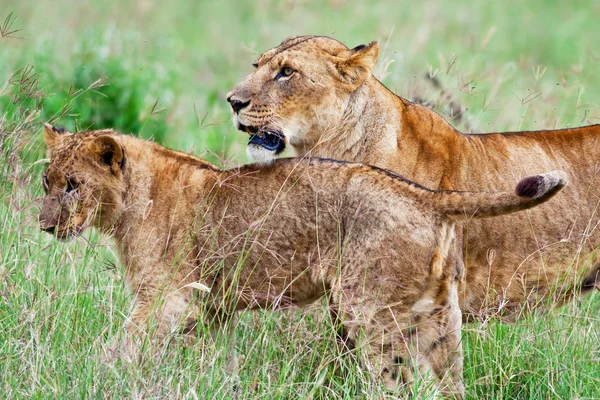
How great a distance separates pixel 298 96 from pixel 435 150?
0.69 meters

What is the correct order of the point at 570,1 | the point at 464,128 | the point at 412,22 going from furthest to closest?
the point at 570,1
the point at 412,22
the point at 464,128

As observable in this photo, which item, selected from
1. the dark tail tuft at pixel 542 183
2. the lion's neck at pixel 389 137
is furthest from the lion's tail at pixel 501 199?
the lion's neck at pixel 389 137

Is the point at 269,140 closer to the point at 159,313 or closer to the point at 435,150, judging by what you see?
the point at 435,150

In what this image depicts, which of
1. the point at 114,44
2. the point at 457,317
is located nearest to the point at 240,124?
the point at 457,317

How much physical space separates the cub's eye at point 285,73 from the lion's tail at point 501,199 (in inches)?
44.8

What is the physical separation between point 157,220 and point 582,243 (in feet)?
6.30

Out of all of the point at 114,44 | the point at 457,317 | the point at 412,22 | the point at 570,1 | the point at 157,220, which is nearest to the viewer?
the point at 457,317

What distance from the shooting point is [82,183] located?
183 inches

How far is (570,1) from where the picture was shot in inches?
631

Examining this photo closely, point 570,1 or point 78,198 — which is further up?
point 570,1

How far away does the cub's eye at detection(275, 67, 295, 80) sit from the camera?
198 inches

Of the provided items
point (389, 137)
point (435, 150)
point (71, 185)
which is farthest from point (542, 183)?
point (71, 185)

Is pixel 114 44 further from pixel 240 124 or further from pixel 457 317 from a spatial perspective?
pixel 457 317

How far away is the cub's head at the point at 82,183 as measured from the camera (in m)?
4.59
